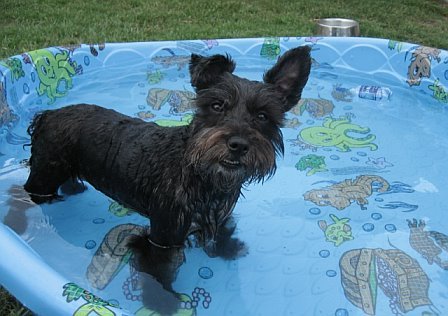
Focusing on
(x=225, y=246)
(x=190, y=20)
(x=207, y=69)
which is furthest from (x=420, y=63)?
(x=207, y=69)

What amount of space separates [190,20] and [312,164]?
5416mm

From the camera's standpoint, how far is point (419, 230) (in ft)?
17.1

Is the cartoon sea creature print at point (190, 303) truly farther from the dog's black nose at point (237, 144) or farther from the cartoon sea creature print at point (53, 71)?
the cartoon sea creature print at point (53, 71)

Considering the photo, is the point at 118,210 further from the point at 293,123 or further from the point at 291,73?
the point at 293,123

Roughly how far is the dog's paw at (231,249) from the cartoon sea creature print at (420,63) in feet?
15.8

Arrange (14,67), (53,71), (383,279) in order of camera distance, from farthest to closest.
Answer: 1. (53,71)
2. (14,67)
3. (383,279)

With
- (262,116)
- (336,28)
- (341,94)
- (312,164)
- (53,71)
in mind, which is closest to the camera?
(262,116)

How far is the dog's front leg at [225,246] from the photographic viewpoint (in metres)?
4.80

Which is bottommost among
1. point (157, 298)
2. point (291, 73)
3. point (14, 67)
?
point (157, 298)

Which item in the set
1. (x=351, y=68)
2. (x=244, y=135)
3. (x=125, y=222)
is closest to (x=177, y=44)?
(x=351, y=68)

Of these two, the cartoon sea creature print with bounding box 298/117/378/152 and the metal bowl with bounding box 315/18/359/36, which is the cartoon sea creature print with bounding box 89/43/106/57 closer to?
the cartoon sea creature print with bounding box 298/117/378/152

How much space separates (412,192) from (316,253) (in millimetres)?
1589

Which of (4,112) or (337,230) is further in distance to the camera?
(4,112)

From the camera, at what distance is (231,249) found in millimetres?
4867
